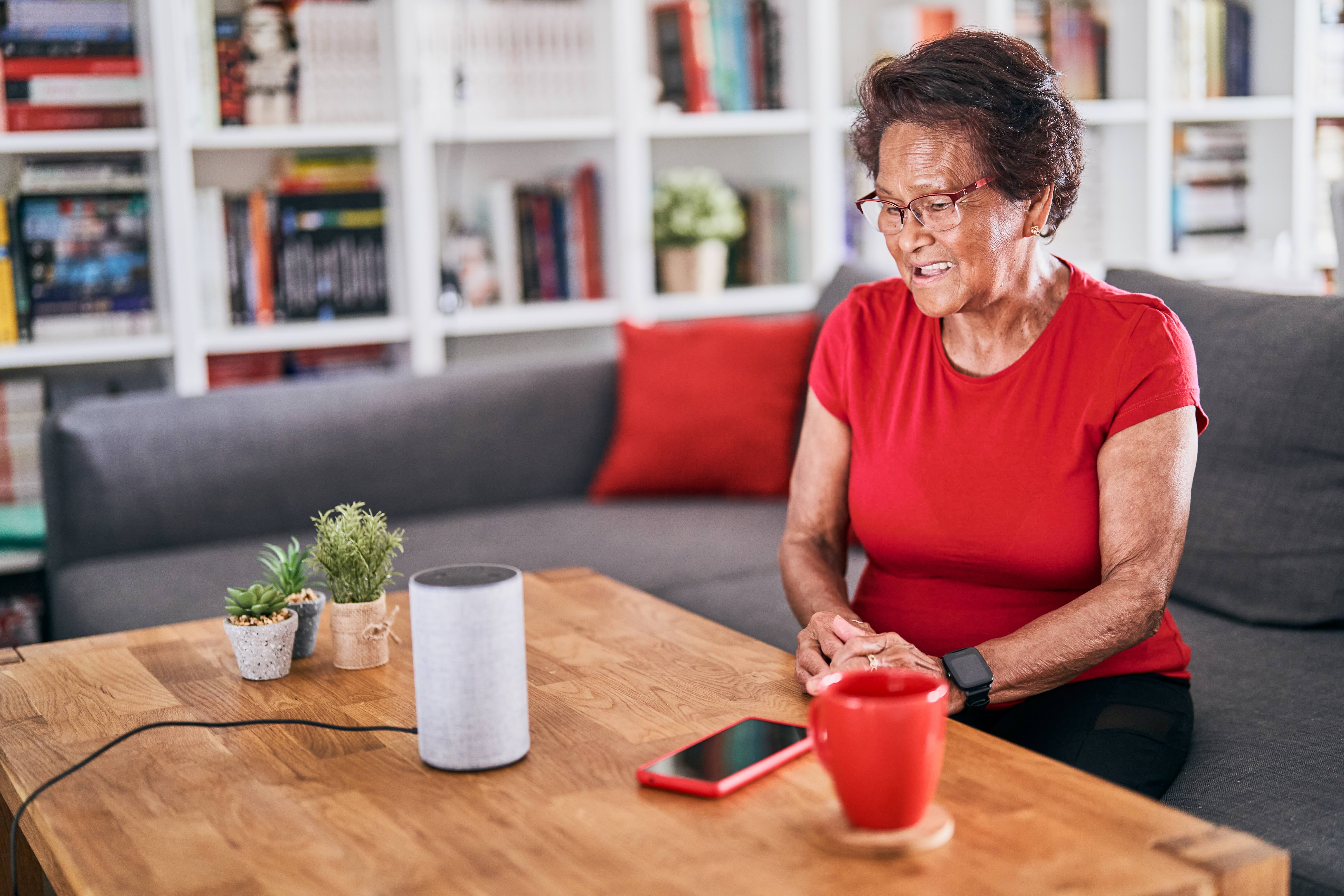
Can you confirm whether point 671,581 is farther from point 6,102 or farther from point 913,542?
point 6,102

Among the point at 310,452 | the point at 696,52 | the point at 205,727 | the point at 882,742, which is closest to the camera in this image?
the point at 882,742

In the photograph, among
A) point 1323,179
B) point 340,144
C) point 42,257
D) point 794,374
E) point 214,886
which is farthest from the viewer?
point 1323,179

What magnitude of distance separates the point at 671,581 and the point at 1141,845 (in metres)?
1.37

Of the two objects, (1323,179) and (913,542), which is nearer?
(913,542)

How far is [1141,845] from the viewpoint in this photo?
0.85 m

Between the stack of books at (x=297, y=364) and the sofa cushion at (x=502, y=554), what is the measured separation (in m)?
0.72

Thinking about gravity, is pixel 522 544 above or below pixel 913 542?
below

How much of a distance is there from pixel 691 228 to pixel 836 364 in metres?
A: 1.81

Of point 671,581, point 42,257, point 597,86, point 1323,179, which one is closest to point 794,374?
point 671,581

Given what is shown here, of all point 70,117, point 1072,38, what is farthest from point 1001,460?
point 1072,38

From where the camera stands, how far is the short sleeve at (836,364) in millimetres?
1575

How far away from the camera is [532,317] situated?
10.6ft

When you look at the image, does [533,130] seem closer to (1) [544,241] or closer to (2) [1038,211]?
(1) [544,241]

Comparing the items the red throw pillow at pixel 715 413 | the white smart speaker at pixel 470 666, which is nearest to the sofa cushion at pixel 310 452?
the red throw pillow at pixel 715 413
